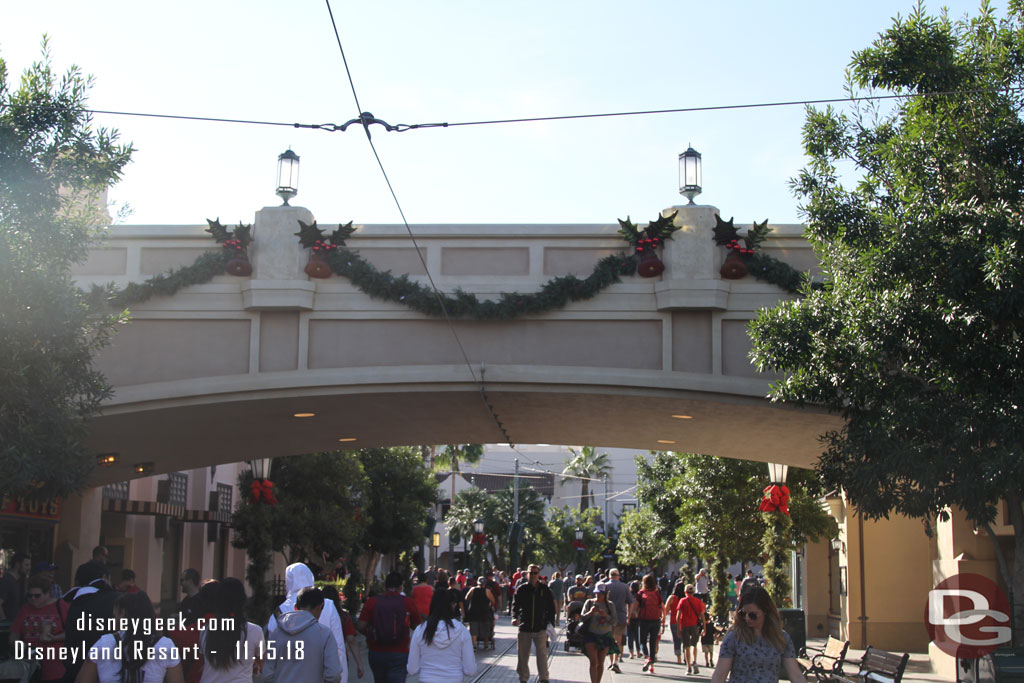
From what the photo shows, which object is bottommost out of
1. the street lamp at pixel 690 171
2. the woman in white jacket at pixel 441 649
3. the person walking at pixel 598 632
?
the person walking at pixel 598 632

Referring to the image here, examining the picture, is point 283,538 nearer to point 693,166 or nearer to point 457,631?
point 693,166

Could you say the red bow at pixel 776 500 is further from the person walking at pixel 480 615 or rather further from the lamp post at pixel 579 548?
the lamp post at pixel 579 548

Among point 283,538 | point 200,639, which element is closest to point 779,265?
point 200,639

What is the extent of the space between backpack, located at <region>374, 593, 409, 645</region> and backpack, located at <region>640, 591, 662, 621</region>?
10648mm

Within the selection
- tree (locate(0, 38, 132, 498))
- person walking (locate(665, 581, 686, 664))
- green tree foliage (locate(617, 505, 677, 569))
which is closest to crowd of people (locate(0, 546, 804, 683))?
tree (locate(0, 38, 132, 498))

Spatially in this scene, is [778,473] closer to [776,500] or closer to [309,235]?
[776,500]

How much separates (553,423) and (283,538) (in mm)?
10952

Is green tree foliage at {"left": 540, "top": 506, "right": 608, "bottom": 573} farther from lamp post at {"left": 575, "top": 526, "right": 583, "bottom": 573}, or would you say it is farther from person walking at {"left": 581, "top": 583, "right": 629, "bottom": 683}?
person walking at {"left": 581, "top": 583, "right": 629, "bottom": 683}

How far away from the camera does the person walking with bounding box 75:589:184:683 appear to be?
6.91m

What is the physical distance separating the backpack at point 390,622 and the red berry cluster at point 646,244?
683 cm

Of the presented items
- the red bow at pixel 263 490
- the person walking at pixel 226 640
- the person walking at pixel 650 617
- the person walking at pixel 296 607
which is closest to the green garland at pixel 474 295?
the person walking at pixel 650 617

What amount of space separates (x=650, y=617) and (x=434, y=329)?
778 centimetres

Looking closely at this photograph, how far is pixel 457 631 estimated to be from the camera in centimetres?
908

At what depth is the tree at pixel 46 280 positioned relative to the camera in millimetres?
10180
